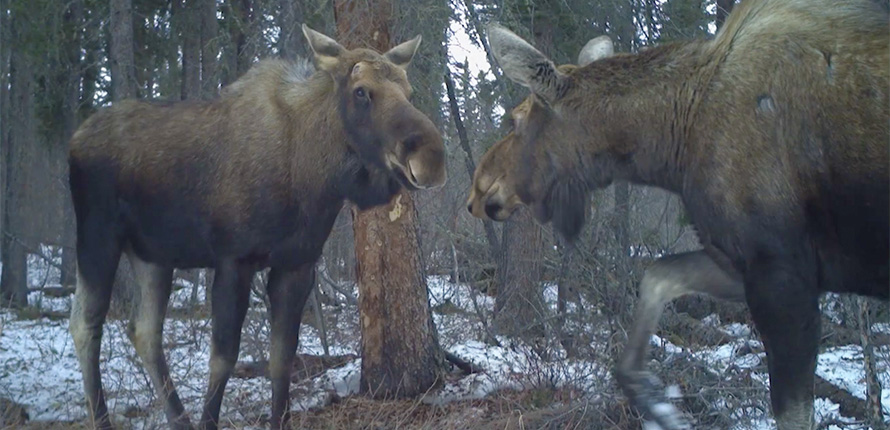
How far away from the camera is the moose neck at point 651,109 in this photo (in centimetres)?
478

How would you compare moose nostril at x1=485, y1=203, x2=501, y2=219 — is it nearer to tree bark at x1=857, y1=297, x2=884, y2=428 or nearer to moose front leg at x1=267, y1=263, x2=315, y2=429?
moose front leg at x1=267, y1=263, x2=315, y2=429

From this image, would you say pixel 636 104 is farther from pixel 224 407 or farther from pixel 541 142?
pixel 224 407

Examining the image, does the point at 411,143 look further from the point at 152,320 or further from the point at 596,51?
the point at 152,320

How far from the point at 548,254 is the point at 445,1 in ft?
9.41

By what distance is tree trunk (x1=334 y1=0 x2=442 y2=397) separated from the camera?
283 inches

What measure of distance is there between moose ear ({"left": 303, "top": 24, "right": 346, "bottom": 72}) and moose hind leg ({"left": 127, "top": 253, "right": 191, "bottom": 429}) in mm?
1988

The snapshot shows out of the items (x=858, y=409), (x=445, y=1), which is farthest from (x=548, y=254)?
(x=858, y=409)

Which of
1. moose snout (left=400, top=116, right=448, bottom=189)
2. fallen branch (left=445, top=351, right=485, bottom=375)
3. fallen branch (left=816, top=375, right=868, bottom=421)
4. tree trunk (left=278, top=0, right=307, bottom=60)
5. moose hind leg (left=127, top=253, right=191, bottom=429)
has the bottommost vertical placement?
fallen branch (left=816, top=375, right=868, bottom=421)

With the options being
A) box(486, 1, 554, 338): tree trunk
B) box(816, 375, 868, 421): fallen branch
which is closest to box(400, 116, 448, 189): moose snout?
box(486, 1, 554, 338): tree trunk

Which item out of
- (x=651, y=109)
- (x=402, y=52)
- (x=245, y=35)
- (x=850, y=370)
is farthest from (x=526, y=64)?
(x=245, y=35)

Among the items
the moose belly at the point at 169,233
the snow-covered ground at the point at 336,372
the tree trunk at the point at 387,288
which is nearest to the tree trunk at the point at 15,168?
the snow-covered ground at the point at 336,372

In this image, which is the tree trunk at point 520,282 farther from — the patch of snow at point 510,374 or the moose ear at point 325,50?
the moose ear at point 325,50

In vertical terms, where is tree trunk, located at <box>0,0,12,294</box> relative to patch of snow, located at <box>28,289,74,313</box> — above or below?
above

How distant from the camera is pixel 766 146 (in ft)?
14.4
